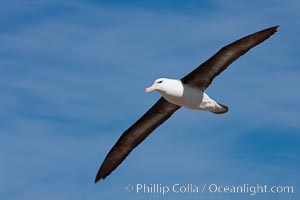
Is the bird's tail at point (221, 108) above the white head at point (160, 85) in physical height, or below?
below

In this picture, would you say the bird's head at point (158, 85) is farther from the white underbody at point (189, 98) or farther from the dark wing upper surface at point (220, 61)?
the dark wing upper surface at point (220, 61)

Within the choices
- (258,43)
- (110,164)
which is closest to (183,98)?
(258,43)

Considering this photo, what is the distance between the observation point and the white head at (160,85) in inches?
890

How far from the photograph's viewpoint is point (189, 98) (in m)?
22.6

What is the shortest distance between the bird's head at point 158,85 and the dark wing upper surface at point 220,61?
1.60 ft

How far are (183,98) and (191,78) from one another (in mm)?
612

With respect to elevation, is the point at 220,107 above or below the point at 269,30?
below

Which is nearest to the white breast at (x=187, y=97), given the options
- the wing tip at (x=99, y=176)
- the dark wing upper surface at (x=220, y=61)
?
the dark wing upper surface at (x=220, y=61)

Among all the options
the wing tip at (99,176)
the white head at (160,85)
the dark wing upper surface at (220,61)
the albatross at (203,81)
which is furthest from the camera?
the wing tip at (99,176)

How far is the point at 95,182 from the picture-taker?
82.5 ft

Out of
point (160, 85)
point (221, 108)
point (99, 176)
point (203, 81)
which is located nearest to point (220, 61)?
point (203, 81)

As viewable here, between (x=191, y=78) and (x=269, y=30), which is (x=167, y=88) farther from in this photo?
(x=269, y=30)

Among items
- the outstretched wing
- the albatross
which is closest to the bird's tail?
the albatross

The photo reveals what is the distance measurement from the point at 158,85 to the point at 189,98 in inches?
31.5
